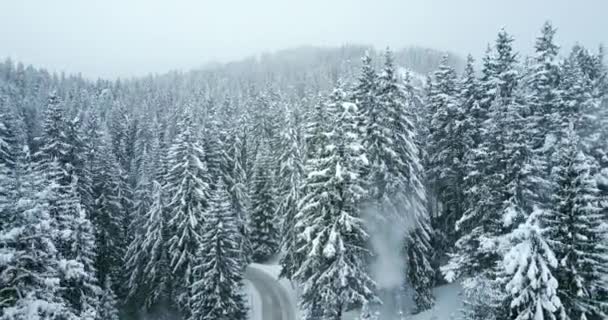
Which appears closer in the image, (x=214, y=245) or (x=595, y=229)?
(x=595, y=229)

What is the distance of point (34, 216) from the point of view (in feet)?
43.6

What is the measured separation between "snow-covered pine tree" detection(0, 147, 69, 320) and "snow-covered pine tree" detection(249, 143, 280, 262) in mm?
31755

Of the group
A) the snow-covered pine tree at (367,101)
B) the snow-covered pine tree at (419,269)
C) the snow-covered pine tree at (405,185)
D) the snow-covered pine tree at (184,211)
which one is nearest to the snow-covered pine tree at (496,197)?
the snow-covered pine tree at (419,269)

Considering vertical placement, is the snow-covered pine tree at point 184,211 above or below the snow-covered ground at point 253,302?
above

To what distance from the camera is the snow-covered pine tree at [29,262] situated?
12.1m

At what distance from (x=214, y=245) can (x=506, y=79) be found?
23.3 metres

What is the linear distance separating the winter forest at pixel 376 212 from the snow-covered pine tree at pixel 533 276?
0.23ft

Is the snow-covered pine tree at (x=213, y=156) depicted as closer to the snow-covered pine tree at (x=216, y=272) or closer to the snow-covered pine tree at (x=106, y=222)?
the snow-covered pine tree at (x=106, y=222)

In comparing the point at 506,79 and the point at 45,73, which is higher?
the point at 45,73

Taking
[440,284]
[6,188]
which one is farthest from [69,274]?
[440,284]

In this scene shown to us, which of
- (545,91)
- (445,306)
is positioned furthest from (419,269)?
(545,91)

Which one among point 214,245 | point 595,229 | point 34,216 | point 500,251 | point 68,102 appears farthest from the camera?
point 68,102

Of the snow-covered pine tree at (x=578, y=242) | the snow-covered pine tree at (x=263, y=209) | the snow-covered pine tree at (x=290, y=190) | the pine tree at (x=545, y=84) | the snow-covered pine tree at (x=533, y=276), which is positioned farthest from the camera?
the snow-covered pine tree at (x=263, y=209)

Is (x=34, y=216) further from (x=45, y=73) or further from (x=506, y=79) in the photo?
(x=45, y=73)
